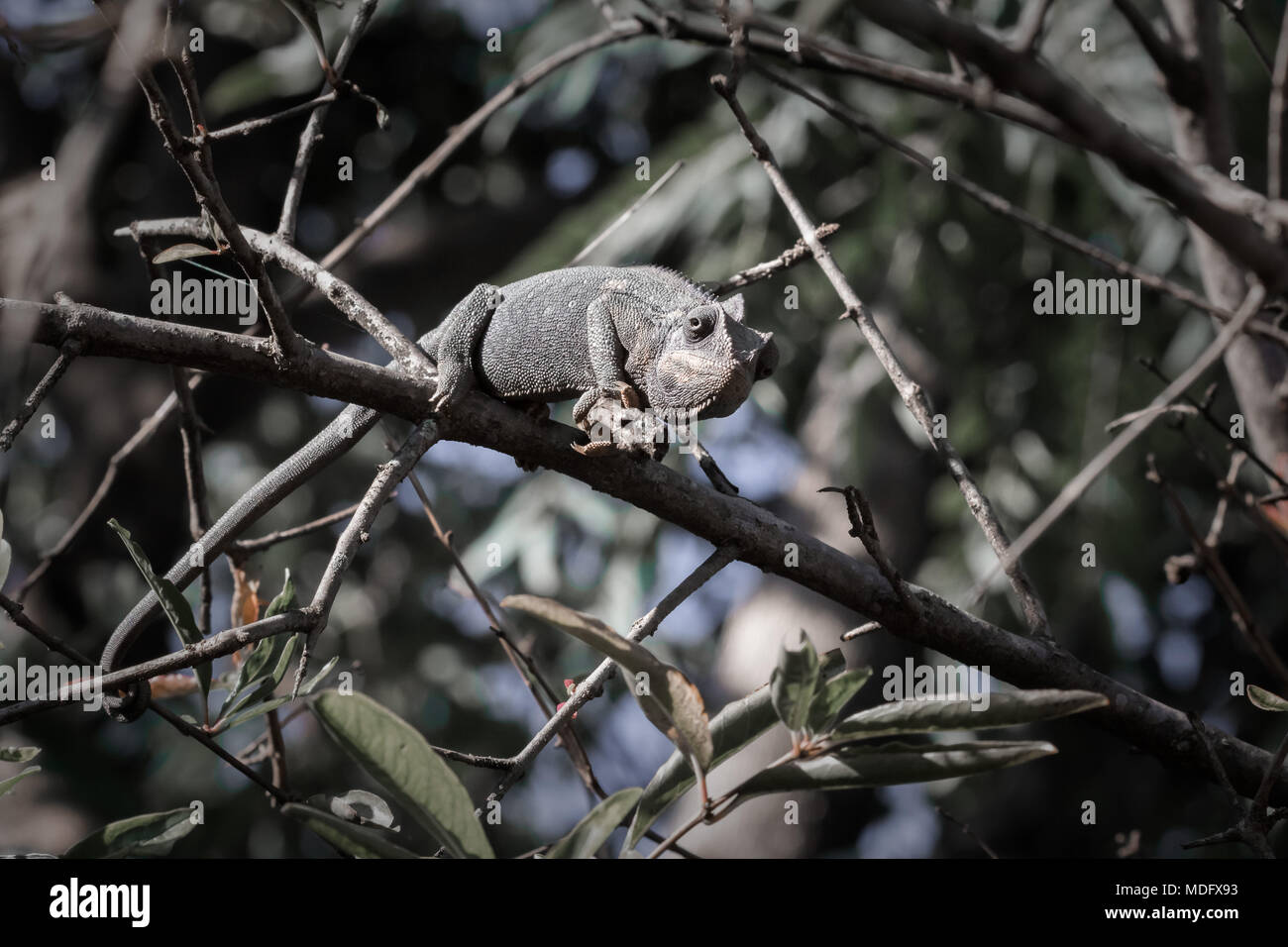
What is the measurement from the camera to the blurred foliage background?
18.7 feet

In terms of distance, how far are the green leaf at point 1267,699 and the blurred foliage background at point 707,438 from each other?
113 inches

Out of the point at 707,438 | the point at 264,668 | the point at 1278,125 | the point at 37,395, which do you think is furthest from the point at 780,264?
the point at 707,438

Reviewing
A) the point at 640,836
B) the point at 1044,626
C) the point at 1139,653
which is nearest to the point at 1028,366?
the point at 1139,653

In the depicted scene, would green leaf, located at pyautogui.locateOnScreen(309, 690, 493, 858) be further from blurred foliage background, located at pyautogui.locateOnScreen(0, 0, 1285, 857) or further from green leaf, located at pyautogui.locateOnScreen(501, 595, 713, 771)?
blurred foliage background, located at pyautogui.locateOnScreen(0, 0, 1285, 857)

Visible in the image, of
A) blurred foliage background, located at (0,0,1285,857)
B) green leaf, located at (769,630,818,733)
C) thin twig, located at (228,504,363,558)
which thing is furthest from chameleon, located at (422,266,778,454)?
blurred foliage background, located at (0,0,1285,857)

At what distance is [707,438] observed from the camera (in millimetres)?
4684

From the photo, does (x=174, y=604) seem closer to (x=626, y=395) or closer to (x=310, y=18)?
(x=626, y=395)

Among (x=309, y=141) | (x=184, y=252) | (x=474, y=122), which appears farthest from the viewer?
(x=474, y=122)

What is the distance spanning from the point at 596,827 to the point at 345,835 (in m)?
0.26

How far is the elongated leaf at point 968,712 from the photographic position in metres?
1.12

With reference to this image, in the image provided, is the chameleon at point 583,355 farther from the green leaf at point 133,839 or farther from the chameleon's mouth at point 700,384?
the green leaf at point 133,839
